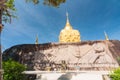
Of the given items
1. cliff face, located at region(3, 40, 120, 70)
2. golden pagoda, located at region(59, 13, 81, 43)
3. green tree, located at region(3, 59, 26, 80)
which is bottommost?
green tree, located at region(3, 59, 26, 80)

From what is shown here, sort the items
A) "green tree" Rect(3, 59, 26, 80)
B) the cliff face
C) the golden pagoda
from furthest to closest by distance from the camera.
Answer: the golden pagoda < the cliff face < "green tree" Rect(3, 59, 26, 80)

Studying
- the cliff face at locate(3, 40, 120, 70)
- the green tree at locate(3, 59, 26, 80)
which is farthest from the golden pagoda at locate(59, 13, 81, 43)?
the green tree at locate(3, 59, 26, 80)

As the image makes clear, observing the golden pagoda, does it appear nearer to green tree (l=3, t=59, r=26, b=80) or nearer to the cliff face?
the cliff face

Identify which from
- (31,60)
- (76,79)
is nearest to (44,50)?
(31,60)

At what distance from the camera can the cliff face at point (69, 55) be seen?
2259 centimetres

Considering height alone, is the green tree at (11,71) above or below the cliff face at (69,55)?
below

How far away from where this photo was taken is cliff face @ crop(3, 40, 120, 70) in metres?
22.6

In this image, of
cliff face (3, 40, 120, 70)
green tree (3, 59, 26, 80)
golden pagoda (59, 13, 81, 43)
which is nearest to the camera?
green tree (3, 59, 26, 80)

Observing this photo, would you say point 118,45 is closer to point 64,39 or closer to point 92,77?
point 92,77

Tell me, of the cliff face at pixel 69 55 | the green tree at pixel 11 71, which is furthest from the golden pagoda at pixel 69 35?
the green tree at pixel 11 71

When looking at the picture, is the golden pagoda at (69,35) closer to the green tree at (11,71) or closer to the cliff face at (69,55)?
the cliff face at (69,55)

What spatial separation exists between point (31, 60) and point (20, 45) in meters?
2.41

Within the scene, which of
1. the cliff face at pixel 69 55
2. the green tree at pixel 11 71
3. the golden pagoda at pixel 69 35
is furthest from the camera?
the golden pagoda at pixel 69 35

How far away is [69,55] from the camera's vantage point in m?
23.9
